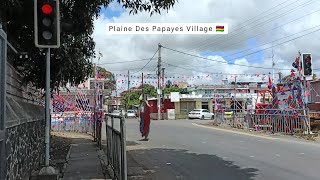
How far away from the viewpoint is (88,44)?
14250 millimetres

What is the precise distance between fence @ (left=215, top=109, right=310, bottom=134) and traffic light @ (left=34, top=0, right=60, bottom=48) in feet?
52.6

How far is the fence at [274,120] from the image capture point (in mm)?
22203

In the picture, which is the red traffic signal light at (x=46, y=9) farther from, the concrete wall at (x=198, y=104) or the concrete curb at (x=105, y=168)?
the concrete wall at (x=198, y=104)

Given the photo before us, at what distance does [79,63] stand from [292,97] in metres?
14.3

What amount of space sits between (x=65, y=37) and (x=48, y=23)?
4.42 metres

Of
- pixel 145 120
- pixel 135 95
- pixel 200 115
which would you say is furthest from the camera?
pixel 135 95

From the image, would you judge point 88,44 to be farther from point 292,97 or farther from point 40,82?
point 292,97

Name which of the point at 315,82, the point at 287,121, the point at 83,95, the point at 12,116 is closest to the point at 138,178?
the point at 12,116

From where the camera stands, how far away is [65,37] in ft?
A: 42.7

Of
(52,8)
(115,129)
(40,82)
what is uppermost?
(52,8)

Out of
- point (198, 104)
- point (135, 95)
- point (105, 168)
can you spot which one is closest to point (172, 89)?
point (135, 95)

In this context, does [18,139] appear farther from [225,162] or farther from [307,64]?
[307,64]

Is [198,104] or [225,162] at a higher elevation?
[198,104]

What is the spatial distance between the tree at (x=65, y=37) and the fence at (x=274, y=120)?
39.4ft
